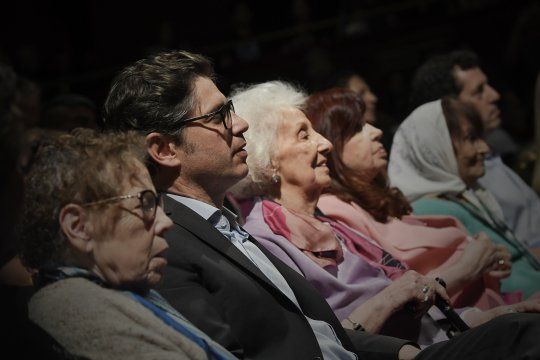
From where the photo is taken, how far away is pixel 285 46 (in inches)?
283

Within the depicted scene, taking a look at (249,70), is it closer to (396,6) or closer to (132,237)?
(396,6)

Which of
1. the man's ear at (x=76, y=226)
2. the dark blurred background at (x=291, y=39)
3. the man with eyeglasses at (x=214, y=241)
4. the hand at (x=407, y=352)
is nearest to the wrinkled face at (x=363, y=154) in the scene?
the man with eyeglasses at (x=214, y=241)

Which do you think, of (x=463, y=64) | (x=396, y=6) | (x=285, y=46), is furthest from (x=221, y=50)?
(x=463, y=64)

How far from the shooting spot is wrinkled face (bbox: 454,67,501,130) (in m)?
4.12

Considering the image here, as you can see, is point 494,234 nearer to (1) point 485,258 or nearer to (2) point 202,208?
(1) point 485,258

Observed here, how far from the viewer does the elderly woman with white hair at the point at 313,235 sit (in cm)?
255

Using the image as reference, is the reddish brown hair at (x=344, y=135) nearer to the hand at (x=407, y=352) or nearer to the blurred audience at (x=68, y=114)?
the hand at (x=407, y=352)

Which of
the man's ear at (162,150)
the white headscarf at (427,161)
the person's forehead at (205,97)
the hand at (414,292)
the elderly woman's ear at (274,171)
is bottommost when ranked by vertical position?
the hand at (414,292)

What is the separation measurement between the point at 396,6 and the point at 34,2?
436cm

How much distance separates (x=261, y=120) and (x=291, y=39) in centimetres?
483

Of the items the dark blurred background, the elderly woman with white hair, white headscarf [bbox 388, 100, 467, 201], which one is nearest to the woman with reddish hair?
the elderly woman with white hair

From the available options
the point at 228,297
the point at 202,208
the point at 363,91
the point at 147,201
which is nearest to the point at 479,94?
the point at 363,91

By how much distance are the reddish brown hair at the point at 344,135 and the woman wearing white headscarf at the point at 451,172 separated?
0.36 metres

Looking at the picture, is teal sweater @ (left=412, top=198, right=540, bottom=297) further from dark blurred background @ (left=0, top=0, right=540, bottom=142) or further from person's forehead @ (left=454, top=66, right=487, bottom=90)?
dark blurred background @ (left=0, top=0, right=540, bottom=142)
